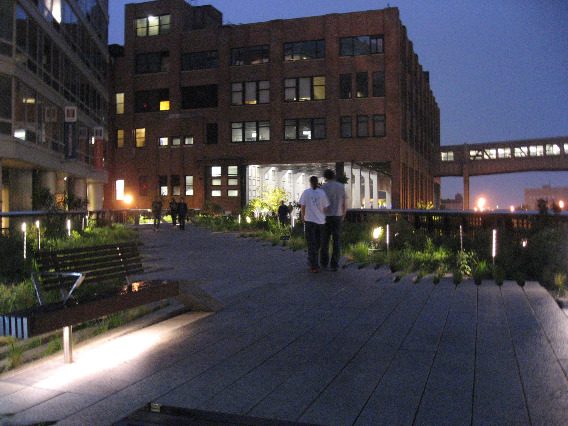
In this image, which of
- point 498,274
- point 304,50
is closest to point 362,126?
point 304,50

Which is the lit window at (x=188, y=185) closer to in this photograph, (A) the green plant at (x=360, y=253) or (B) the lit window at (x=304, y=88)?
(B) the lit window at (x=304, y=88)

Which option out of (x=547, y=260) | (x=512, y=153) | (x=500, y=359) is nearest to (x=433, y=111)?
(x=512, y=153)

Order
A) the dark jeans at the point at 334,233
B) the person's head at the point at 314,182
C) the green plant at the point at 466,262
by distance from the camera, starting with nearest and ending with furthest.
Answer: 1. the green plant at the point at 466,262
2. the person's head at the point at 314,182
3. the dark jeans at the point at 334,233

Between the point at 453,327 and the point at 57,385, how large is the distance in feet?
13.9

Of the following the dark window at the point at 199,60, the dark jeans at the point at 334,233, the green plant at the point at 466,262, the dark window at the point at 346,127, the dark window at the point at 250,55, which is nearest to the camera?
the green plant at the point at 466,262

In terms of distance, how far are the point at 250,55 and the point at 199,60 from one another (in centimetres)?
497

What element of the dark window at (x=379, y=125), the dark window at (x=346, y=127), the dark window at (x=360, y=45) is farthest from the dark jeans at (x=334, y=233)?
the dark window at (x=360, y=45)

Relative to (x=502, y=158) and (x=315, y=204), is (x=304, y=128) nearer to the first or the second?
(x=315, y=204)

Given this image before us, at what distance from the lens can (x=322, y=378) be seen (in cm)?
492

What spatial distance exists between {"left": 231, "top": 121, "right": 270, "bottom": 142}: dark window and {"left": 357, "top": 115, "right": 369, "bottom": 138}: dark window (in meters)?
7.71

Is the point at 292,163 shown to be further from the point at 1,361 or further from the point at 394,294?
the point at 1,361

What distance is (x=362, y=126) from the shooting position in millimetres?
47469

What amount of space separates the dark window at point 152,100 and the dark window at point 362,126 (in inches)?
688

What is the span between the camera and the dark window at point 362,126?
155 feet
